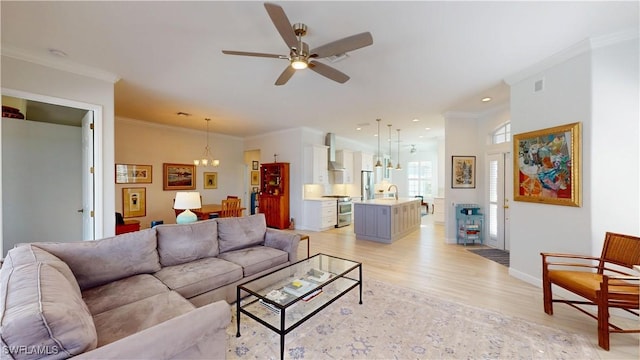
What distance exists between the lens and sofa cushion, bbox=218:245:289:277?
2.90 metres

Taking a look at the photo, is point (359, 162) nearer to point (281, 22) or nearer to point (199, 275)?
point (199, 275)

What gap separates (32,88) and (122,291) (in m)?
2.87

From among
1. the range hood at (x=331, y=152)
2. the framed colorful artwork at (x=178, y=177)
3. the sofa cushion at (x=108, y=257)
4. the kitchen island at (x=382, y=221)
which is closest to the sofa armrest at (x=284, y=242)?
the sofa cushion at (x=108, y=257)

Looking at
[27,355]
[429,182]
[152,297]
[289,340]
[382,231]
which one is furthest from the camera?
[429,182]

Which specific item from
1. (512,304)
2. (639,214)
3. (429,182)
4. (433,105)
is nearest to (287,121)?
(433,105)

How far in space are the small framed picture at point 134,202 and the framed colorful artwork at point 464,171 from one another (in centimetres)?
765

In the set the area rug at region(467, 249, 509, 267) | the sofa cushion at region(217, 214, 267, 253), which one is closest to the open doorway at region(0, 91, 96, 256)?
the sofa cushion at region(217, 214, 267, 253)

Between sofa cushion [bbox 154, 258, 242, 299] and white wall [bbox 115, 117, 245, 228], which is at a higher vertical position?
white wall [bbox 115, 117, 245, 228]

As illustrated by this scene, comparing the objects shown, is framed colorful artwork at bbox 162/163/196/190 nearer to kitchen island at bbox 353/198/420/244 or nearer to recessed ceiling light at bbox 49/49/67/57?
recessed ceiling light at bbox 49/49/67/57

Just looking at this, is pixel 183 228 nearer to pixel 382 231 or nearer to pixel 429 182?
pixel 382 231

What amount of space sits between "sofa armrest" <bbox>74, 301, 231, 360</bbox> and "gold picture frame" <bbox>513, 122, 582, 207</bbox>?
3771 millimetres

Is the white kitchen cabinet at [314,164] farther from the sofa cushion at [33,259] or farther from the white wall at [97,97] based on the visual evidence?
the sofa cushion at [33,259]

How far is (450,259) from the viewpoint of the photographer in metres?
4.37

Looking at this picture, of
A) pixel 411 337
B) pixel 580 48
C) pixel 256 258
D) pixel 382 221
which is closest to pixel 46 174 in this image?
pixel 256 258
